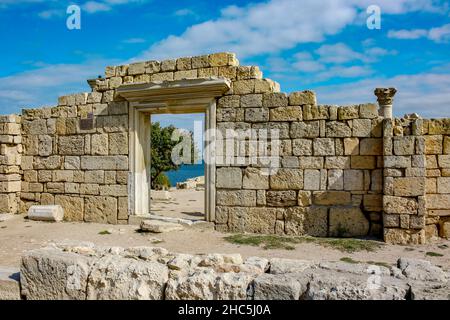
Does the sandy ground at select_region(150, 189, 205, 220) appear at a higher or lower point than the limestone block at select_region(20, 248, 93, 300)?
lower

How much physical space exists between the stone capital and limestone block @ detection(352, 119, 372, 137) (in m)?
1.55

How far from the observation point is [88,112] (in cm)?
978

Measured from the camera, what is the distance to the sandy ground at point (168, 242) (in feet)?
20.7

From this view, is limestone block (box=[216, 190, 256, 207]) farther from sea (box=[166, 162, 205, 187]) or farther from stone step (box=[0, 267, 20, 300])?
sea (box=[166, 162, 205, 187])

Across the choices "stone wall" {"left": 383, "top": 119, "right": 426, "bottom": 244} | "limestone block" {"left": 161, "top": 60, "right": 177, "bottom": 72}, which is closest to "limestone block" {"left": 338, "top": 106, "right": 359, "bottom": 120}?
"stone wall" {"left": 383, "top": 119, "right": 426, "bottom": 244}

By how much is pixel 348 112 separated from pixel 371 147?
2.82ft

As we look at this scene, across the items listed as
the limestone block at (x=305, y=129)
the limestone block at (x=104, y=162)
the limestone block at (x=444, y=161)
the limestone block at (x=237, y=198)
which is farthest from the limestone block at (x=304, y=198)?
the limestone block at (x=104, y=162)

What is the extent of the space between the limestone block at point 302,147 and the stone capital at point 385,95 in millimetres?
2325

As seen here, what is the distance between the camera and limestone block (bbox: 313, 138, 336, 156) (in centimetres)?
774

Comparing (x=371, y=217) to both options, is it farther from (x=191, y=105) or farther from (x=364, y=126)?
(x=191, y=105)

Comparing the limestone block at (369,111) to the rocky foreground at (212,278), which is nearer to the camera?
the rocky foreground at (212,278)

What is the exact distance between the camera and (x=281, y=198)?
802 cm

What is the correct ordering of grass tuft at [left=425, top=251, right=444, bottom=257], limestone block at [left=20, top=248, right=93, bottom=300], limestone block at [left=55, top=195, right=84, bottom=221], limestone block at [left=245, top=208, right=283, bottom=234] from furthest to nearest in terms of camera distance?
limestone block at [left=55, top=195, right=84, bottom=221] < limestone block at [left=245, top=208, right=283, bottom=234] < grass tuft at [left=425, top=251, right=444, bottom=257] < limestone block at [left=20, top=248, right=93, bottom=300]

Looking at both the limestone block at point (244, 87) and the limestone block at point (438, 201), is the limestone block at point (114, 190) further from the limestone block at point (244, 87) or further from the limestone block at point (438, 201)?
the limestone block at point (438, 201)
